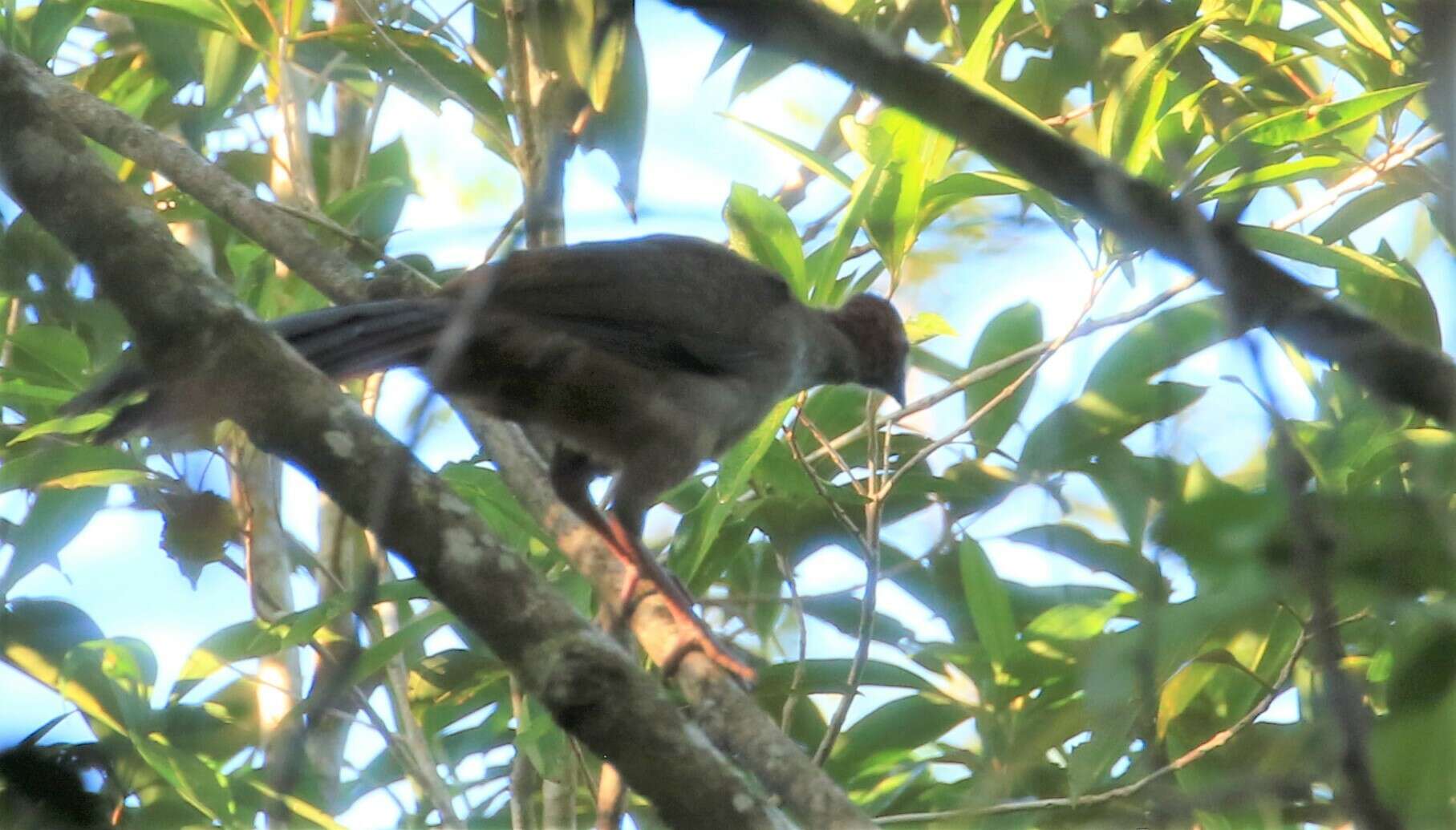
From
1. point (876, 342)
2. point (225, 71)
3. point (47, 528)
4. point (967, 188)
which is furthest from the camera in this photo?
point (876, 342)

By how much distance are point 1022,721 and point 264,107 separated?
152 inches

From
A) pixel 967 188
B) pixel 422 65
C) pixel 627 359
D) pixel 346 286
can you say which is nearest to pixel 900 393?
pixel 627 359

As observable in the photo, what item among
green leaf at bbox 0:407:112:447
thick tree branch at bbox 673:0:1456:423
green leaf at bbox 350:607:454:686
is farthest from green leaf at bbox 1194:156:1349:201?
green leaf at bbox 0:407:112:447

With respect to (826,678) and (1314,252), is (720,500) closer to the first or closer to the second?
(826,678)

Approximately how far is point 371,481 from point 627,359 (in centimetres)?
170

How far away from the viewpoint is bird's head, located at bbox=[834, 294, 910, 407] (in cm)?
479

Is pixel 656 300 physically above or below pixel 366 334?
above

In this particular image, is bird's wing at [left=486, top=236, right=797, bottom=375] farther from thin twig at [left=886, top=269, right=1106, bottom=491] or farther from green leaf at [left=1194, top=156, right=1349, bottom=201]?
green leaf at [left=1194, top=156, right=1349, bottom=201]

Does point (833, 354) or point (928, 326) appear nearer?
point (928, 326)

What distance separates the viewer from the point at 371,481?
231 centimetres

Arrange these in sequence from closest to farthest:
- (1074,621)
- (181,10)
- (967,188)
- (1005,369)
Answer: (1074,621), (967,188), (1005,369), (181,10)

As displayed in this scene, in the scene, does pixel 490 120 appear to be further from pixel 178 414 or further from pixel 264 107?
pixel 178 414

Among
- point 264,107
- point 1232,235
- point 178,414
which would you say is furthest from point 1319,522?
point 264,107

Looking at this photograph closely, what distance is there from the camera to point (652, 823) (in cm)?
363
